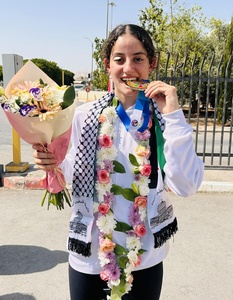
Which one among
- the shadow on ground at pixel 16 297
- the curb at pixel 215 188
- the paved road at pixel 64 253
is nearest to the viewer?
the shadow on ground at pixel 16 297

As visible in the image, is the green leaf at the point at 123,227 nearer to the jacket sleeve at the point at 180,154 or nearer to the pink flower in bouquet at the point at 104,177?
the pink flower in bouquet at the point at 104,177

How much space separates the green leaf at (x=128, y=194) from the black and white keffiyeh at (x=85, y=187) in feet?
0.49

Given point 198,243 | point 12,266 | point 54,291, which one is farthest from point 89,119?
point 198,243

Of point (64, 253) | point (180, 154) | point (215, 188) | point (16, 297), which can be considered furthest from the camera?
point (215, 188)

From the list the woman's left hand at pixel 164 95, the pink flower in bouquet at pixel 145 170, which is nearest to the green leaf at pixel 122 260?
the pink flower in bouquet at pixel 145 170

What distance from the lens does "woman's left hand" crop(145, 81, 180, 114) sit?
1.37m

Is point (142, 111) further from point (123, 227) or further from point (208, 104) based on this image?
point (208, 104)

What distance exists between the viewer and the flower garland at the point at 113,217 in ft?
5.04

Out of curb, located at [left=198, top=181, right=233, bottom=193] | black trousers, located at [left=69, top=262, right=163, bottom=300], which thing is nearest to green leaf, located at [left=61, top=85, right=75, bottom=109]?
black trousers, located at [left=69, top=262, right=163, bottom=300]

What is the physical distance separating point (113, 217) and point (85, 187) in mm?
187

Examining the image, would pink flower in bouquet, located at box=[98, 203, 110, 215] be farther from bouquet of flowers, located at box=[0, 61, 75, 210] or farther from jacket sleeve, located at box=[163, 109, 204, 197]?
jacket sleeve, located at box=[163, 109, 204, 197]

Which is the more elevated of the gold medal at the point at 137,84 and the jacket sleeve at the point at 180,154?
the gold medal at the point at 137,84

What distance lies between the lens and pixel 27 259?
3.48m

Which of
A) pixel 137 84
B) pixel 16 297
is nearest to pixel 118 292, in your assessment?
pixel 137 84
